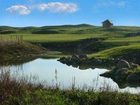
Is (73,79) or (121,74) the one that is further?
(121,74)

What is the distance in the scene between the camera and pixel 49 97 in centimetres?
1783

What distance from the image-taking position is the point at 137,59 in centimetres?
6538

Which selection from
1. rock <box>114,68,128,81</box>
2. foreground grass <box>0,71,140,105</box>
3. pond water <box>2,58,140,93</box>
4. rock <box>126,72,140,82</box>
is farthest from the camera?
rock <box>114,68,128,81</box>

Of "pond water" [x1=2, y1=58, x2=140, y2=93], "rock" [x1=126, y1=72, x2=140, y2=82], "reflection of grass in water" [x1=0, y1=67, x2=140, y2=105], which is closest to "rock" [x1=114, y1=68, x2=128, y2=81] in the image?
"rock" [x1=126, y1=72, x2=140, y2=82]

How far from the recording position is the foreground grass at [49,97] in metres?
17.2

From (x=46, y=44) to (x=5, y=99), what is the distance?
8469 centimetres

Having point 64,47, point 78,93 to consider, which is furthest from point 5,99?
point 64,47

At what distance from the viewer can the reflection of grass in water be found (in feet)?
56.6

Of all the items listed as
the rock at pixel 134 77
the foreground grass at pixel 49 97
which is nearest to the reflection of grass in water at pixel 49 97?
the foreground grass at pixel 49 97

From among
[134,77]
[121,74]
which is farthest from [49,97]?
[121,74]

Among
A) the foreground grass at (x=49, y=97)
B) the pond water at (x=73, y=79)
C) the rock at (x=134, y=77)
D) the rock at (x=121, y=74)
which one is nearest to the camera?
the foreground grass at (x=49, y=97)

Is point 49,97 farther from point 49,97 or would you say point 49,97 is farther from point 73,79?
point 73,79

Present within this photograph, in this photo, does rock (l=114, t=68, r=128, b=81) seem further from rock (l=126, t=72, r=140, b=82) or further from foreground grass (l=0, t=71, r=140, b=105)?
foreground grass (l=0, t=71, r=140, b=105)

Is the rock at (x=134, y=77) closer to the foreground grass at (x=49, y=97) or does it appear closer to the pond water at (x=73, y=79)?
the pond water at (x=73, y=79)
